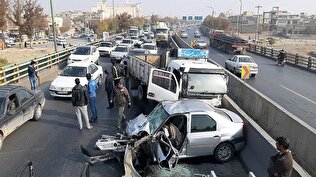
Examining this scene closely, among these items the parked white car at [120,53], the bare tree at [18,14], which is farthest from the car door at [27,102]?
the bare tree at [18,14]

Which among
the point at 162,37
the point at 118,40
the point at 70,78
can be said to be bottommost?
the point at 70,78

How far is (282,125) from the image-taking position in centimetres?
852

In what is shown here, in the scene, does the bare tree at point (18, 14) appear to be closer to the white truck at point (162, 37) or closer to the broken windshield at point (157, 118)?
the white truck at point (162, 37)

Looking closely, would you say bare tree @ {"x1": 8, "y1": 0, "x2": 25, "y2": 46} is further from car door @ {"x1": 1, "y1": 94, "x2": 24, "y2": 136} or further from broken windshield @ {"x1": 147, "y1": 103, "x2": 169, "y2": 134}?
broken windshield @ {"x1": 147, "y1": 103, "x2": 169, "y2": 134}

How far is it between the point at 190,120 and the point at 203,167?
1.27 meters

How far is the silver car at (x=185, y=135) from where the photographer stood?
24.0ft

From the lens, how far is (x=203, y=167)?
8016 mm

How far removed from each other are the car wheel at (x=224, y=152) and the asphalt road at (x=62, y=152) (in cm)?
15

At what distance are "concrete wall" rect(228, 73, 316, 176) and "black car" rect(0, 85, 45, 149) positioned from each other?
6.73 metres

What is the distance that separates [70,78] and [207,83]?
6634 mm

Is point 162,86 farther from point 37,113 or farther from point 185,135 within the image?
point 37,113

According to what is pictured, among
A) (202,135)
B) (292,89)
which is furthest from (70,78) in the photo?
(292,89)

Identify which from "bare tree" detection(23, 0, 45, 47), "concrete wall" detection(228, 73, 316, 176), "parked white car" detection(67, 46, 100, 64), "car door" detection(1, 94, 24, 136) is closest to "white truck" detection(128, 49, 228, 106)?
"concrete wall" detection(228, 73, 316, 176)

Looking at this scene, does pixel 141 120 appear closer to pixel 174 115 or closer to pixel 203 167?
pixel 174 115
